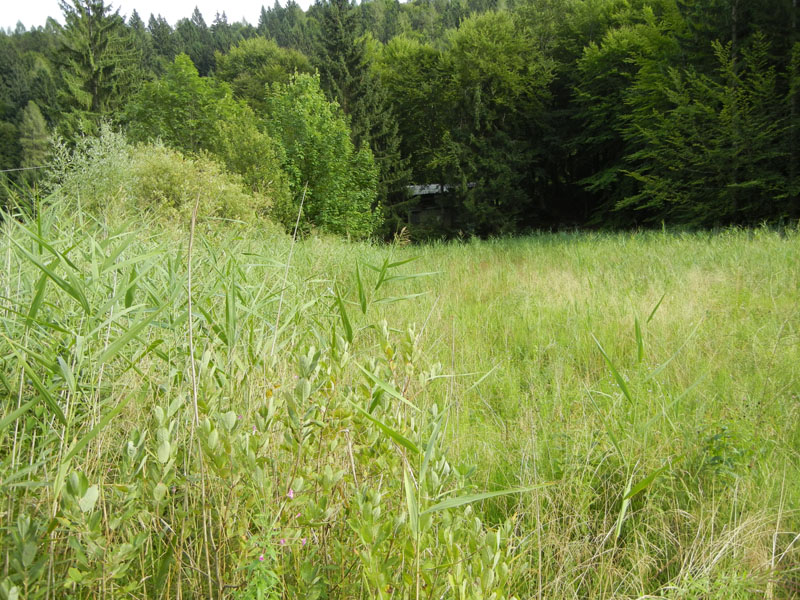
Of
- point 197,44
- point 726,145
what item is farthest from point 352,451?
point 197,44

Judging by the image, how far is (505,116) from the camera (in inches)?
1105

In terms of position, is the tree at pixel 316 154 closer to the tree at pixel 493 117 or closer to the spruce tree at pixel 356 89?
the spruce tree at pixel 356 89

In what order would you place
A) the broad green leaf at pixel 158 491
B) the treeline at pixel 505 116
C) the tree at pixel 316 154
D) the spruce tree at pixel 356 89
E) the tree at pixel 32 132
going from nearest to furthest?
the broad green leaf at pixel 158 491
the treeline at pixel 505 116
the tree at pixel 316 154
the spruce tree at pixel 356 89
the tree at pixel 32 132

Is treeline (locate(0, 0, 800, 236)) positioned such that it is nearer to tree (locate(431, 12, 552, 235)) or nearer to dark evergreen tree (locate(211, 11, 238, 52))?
tree (locate(431, 12, 552, 235))

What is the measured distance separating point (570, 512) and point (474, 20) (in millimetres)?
30110

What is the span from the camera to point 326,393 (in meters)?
1.31

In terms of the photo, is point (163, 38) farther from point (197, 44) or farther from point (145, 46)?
point (145, 46)

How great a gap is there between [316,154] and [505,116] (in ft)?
36.3

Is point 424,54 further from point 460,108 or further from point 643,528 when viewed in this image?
point 643,528

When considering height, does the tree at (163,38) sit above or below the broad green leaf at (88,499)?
above

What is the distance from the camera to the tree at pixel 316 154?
23.2m

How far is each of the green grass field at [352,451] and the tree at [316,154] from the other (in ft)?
65.2

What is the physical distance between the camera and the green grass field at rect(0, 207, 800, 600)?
100 cm

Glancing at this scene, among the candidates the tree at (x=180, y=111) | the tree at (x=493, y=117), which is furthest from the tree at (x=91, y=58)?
the tree at (x=493, y=117)
